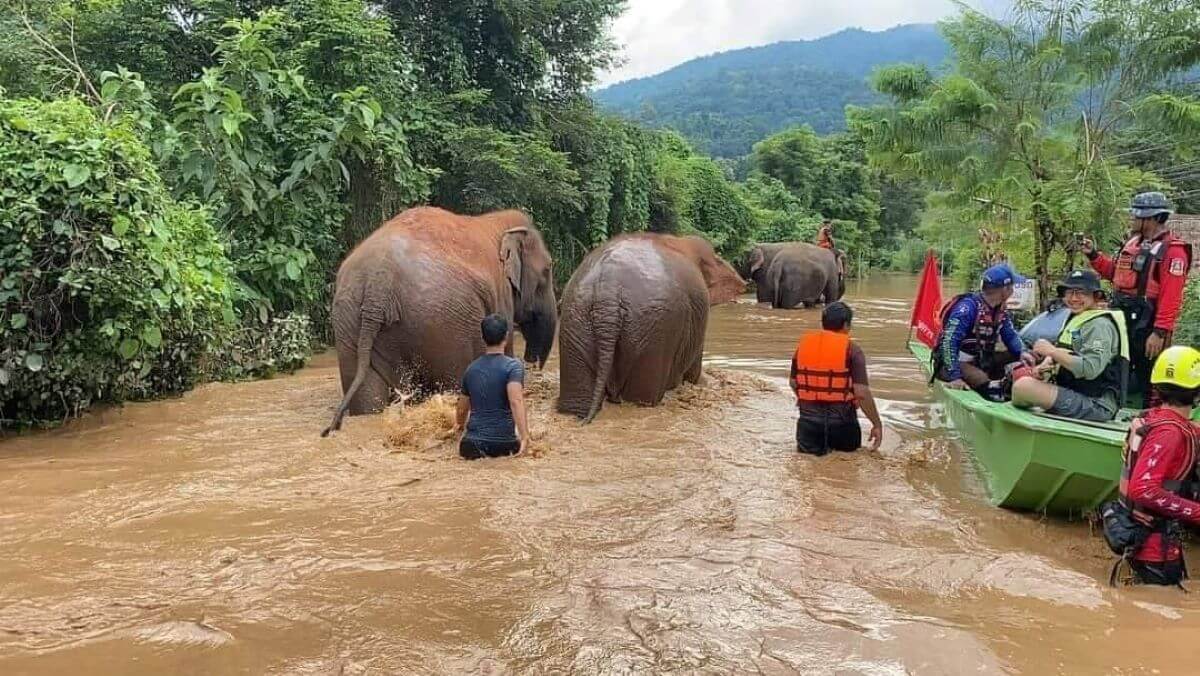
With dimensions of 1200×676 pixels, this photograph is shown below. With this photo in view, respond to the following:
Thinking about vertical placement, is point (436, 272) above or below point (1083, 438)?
above

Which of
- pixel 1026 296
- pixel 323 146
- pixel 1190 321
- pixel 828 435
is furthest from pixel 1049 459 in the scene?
pixel 323 146

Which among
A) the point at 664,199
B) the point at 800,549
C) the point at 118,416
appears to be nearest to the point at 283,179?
the point at 118,416

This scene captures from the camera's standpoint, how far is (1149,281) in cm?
601

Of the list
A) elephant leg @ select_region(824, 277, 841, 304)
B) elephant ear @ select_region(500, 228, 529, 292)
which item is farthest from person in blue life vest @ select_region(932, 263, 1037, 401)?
elephant leg @ select_region(824, 277, 841, 304)

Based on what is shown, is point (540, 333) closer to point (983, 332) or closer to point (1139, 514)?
point (983, 332)

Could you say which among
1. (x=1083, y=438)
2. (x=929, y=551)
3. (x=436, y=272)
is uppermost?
(x=436, y=272)

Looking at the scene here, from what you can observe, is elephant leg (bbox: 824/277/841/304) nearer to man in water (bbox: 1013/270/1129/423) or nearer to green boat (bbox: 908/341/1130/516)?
man in water (bbox: 1013/270/1129/423)

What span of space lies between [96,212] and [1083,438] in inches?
252

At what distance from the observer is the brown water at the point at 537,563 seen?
327cm

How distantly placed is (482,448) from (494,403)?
0.30 m

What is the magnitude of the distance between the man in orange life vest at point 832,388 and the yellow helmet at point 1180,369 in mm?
2230

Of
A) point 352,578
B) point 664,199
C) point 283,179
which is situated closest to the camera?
point 352,578

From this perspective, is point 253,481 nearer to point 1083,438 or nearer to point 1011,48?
point 1083,438

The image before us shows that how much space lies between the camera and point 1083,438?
449cm
